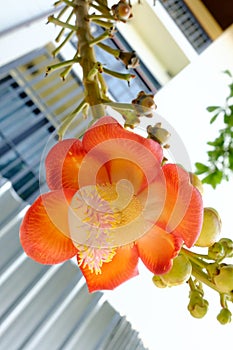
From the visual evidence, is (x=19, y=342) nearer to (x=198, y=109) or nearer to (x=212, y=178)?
(x=212, y=178)

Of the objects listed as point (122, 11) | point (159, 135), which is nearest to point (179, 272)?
point (159, 135)

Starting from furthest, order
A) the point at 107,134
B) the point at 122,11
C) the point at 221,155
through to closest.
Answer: the point at 221,155, the point at 122,11, the point at 107,134

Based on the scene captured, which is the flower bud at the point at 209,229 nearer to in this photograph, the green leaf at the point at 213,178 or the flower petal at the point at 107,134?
the flower petal at the point at 107,134

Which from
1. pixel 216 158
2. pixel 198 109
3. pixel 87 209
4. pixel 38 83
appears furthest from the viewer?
pixel 198 109

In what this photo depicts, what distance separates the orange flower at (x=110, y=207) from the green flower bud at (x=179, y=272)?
0.04 feet

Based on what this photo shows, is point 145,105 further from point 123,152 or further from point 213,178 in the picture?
point 213,178

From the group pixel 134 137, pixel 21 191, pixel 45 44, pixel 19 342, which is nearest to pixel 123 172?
pixel 134 137

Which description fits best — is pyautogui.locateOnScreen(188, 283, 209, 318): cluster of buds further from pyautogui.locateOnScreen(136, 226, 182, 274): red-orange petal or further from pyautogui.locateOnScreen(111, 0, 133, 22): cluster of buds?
pyautogui.locateOnScreen(111, 0, 133, 22): cluster of buds

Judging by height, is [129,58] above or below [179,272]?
above

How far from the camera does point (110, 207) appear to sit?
11.6 inches

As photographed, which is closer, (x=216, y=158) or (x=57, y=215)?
(x=57, y=215)

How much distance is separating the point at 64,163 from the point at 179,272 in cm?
11

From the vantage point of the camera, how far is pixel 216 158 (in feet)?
3.32

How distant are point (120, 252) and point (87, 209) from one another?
4 centimetres
